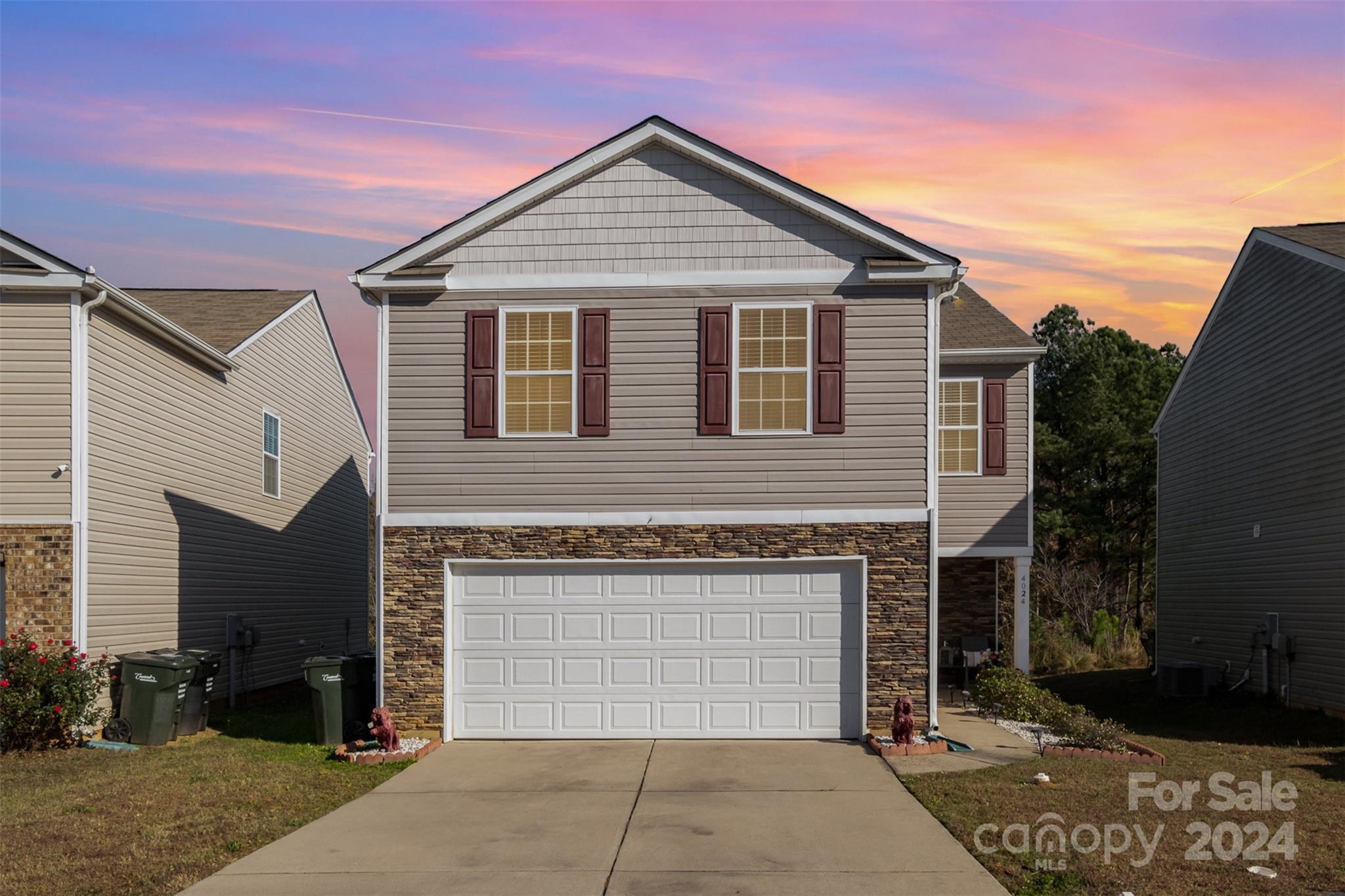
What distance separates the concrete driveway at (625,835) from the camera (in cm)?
818

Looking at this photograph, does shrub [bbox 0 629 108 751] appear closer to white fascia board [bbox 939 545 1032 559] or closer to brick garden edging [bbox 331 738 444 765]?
brick garden edging [bbox 331 738 444 765]

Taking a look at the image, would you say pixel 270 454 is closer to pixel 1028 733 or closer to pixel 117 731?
pixel 117 731

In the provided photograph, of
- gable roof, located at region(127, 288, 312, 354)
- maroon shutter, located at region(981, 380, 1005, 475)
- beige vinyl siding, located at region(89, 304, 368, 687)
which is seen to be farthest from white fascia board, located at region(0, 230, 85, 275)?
maroon shutter, located at region(981, 380, 1005, 475)

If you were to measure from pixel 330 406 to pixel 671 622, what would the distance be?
41.1 ft

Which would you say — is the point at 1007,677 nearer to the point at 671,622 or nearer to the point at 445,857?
the point at 671,622

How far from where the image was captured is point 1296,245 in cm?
1755

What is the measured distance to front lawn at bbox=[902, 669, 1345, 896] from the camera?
26.4 ft

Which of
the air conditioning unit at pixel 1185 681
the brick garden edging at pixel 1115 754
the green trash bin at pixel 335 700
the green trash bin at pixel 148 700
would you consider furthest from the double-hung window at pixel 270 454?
the air conditioning unit at pixel 1185 681

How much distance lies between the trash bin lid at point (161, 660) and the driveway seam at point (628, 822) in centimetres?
573

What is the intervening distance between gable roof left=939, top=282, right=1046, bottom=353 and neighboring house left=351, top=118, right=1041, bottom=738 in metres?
5.23

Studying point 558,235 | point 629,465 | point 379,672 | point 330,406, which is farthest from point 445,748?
point 330,406

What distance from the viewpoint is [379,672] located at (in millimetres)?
14539

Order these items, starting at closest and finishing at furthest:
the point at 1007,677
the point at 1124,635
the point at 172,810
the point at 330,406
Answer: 1. the point at 172,810
2. the point at 1007,677
3. the point at 330,406
4. the point at 1124,635

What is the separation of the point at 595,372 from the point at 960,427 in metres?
7.76
